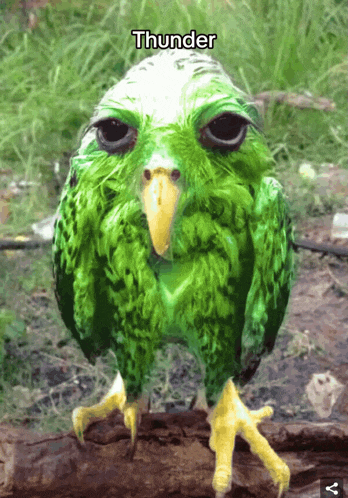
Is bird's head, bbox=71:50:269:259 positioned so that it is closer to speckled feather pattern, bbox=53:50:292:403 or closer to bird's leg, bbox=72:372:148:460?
speckled feather pattern, bbox=53:50:292:403

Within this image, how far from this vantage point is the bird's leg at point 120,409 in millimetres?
673

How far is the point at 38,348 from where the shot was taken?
117 centimetres

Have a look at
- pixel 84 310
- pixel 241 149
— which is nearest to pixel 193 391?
pixel 84 310

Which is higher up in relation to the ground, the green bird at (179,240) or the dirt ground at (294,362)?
the green bird at (179,240)

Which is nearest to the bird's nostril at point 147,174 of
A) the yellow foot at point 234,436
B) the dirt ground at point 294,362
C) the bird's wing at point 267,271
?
the bird's wing at point 267,271

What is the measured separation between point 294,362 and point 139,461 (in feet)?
1.68

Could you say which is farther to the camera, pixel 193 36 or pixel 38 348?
pixel 38 348

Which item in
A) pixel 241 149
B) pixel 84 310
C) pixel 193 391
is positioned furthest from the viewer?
pixel 193 391

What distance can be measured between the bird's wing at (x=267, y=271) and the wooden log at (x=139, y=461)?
4.1 inches

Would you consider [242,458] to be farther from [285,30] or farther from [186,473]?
[285,30]

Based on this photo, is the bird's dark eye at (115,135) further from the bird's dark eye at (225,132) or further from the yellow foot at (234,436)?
the yellow foot at (234,436)

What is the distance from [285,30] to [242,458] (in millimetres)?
819

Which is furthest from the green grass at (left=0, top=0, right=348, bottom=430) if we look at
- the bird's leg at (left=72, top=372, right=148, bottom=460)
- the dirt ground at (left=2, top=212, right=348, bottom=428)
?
the bird's leg at (left=72, top=372, right=148, bottom=460)

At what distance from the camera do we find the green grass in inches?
43.8
